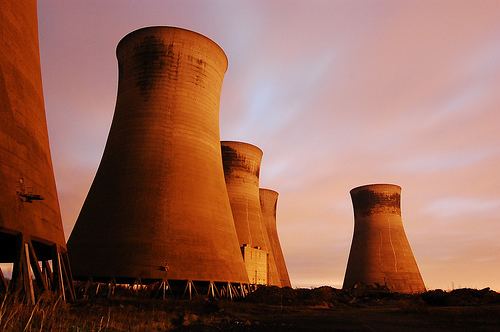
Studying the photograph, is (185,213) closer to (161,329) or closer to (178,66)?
(178,66)

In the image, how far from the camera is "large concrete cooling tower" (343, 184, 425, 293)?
33250 millimetres

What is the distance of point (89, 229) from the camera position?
16.7m

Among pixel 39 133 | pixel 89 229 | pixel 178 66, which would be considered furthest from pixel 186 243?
pixel 39 133

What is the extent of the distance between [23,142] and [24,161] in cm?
35

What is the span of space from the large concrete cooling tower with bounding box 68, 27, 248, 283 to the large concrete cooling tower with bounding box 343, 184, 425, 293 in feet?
58.3

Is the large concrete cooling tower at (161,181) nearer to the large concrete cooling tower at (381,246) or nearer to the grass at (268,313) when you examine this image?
the grass at (268,313)

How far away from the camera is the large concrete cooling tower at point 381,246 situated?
33.2 m

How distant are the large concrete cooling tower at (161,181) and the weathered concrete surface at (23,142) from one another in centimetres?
621

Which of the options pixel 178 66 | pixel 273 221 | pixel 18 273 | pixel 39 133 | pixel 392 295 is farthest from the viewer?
pixel 273 221

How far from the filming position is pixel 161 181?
1675 centimetres

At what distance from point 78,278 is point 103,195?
3195 millimetres

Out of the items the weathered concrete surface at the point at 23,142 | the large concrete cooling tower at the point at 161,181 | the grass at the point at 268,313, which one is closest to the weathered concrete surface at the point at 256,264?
the grass at the point at 268,313

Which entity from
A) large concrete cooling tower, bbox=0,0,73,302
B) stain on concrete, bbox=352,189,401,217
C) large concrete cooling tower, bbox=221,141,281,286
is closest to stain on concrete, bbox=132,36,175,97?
large concrete cooling tower, bbox=0,0,73,302

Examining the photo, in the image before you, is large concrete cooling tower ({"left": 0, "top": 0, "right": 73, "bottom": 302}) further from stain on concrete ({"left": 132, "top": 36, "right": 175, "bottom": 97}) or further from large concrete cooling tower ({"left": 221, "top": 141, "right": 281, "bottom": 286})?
large concrete cooling tower ({"left": 221, "top": 141, "right": 281, "bottom": 286})
